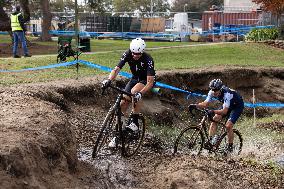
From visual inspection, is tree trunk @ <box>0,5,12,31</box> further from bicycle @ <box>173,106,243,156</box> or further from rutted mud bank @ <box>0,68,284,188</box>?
bicycle @ <box>173,106,243,156</box>

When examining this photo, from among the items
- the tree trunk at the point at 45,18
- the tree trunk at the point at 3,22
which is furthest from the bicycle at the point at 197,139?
the tree trunk at the point at 45,18

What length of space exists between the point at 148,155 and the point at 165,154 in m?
0.44

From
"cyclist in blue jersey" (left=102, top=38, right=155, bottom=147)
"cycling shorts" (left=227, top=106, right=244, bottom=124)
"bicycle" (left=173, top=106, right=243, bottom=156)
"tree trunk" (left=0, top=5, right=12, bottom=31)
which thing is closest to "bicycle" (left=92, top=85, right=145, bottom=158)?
"cyclist in blue jersey" (left=102, top=38, right=155, bottom=147)

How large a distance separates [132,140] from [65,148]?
220 cm

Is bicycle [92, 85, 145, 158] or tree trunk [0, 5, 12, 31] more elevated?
tree trunk [0, 5, 12, 31]

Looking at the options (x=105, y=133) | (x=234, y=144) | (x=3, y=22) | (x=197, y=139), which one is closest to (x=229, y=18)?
(x=3, y=22)

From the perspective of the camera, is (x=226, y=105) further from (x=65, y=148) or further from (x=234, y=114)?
(x=65, y=148)

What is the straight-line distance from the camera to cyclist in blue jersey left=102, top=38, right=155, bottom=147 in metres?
11.0

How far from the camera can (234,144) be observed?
Result: 13680 mm

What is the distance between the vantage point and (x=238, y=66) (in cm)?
2316

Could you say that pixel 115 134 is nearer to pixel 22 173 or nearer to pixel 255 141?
pixel 22 173

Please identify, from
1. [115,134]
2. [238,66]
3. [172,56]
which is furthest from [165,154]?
[172,56]

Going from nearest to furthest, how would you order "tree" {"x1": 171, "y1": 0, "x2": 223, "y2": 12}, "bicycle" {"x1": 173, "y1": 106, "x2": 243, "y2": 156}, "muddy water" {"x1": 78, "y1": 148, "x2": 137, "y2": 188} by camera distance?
1. "muddy water" {"x1": 78, "y1": 148, "x2": 137, "y2": 188}
2. "bicycle" {"x1": 173, "y1": 106, "x2": 243, "y2": 156}
3. "tree" {"x1": 171, "y1": 0, "x2": 223, "y2": 12}

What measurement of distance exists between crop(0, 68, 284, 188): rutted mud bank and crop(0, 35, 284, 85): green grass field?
2113mm
